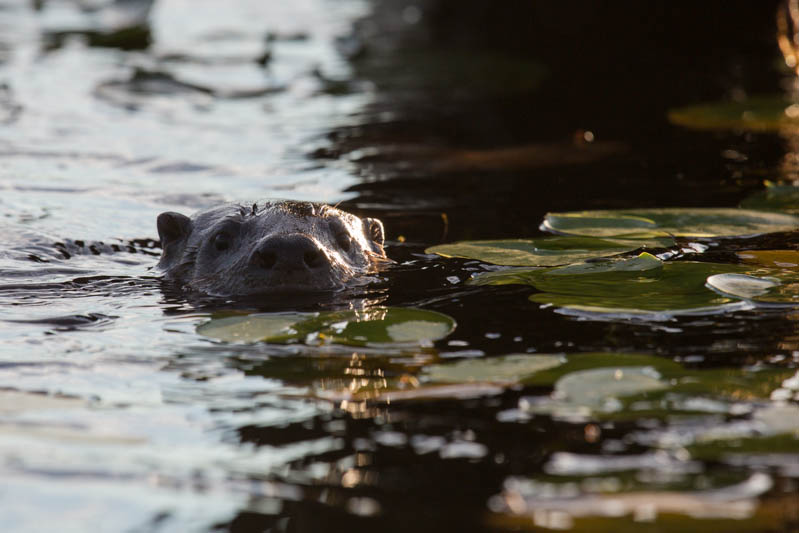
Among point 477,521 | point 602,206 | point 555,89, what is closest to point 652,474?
point 477,521

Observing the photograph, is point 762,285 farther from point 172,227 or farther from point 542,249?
point 172,227

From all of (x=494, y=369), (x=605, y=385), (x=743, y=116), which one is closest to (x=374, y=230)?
(x=494, y=369)

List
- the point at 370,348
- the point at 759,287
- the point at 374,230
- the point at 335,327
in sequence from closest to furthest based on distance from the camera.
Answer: the point at 370,348
the point at 335,327
the point at 759,287
the point at 374,230

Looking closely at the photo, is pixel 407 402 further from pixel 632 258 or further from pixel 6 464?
pixel 632 258

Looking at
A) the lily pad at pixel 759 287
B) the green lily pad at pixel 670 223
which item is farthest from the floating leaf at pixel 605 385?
the green lily pad at pixel 670 223

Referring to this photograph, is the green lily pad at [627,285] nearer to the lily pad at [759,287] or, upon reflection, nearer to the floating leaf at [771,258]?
the lily pad at [759,287]

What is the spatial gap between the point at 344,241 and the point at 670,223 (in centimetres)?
167

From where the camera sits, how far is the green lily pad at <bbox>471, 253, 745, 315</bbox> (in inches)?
164

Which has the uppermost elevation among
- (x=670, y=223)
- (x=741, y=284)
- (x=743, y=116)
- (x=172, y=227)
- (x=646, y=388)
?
(x=743, y=116)

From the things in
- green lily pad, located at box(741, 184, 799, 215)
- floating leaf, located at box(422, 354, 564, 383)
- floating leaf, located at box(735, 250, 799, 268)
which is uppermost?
green lily pad, located at box(741, 184, 799, 215)

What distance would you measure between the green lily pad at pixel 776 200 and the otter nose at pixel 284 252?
269cm

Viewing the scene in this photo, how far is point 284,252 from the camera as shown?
15.8 feet

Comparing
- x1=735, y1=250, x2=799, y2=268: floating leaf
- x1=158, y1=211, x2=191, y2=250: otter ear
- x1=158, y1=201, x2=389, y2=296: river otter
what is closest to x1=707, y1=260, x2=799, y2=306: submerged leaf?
x1=735, y1=250, x2=799, y2=268: floating leaf

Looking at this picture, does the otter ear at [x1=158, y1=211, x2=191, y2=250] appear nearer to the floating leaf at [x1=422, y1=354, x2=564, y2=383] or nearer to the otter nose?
the otter nose
